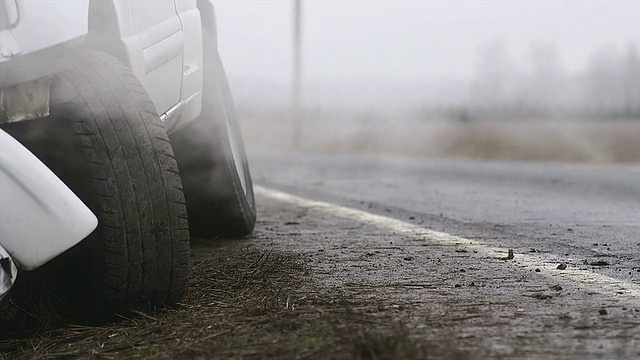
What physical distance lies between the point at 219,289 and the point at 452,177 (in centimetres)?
649

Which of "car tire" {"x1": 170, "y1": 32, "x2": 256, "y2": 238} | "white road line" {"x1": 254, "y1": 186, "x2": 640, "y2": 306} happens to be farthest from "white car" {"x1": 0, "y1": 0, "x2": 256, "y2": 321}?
"car tire" {"x1": 170, "y1": 32, "x2": 256, "y2": 238}

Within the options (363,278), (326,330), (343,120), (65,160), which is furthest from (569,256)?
(343,120)

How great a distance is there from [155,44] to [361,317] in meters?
1.49

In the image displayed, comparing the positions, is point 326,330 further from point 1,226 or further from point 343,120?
point 343,120

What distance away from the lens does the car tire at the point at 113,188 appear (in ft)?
9.36

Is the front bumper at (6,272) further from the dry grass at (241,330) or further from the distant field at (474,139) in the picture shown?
the distant field at (474,139)

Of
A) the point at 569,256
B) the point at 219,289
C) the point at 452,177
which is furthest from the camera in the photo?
the point at 452,177

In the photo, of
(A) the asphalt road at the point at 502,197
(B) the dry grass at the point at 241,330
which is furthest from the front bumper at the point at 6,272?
(A) the asphalt road at the point at 502,197

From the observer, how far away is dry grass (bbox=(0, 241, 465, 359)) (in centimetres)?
228

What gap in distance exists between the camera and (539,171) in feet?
33.4

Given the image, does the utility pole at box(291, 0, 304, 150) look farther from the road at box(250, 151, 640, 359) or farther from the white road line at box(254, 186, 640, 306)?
the white road line at box(254, 186, 640, 306)

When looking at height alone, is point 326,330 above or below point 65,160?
below

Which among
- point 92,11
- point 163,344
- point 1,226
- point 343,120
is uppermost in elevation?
point 92,11

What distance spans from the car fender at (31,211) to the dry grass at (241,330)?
0.97 feet
